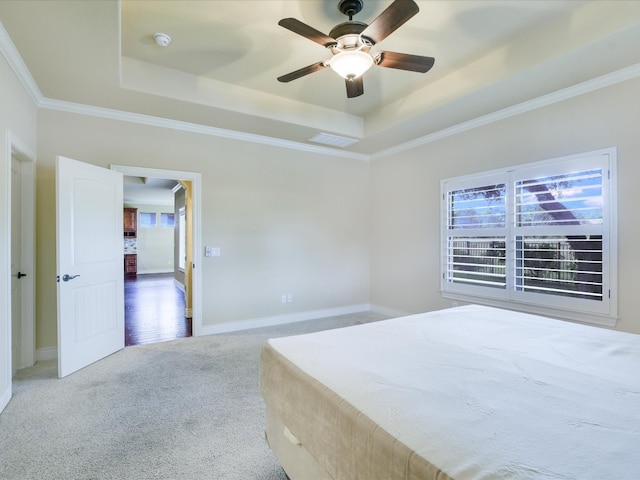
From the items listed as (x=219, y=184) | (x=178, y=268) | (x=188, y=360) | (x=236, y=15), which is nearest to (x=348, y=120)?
(x=219, y=184)

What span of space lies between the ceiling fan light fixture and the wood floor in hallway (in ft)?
12.2

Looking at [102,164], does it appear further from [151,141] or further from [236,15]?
[236,15]

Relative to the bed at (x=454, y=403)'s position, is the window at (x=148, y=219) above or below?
above

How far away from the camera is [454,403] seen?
43.8 inches

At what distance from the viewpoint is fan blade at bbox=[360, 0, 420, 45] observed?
6.09ft

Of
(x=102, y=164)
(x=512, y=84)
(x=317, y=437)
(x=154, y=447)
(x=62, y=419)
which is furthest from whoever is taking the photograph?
(x=102, y=164)

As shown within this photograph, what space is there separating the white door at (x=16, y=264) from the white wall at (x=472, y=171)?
4.58 m

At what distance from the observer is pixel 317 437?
1.23m

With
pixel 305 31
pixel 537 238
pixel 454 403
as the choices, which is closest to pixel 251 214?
pixel 305 31

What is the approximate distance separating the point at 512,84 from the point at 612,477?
3283 millimetres

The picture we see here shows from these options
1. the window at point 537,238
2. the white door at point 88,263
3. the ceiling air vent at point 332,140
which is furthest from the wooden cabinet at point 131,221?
the window at point 537,238

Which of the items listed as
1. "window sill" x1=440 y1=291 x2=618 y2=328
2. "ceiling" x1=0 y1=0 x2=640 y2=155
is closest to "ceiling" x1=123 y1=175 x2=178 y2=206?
"ceiling" x1=0 y1=0 x2=640 y2=155

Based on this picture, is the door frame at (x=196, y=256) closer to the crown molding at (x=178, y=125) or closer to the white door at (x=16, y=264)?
the crown molding at (x=178, y=125)

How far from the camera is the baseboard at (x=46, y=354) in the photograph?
11.2ft
